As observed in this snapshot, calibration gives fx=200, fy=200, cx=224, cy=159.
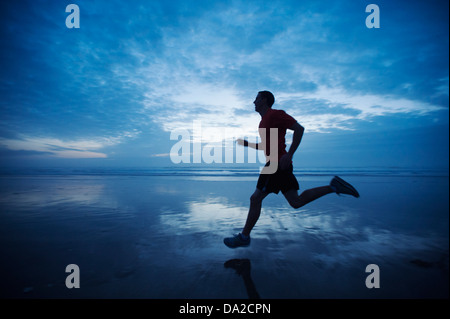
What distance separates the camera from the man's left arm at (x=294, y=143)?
2.76 m

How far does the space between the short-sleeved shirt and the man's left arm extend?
0.33 feet

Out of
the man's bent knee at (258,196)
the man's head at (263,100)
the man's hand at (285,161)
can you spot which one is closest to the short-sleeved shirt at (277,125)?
the man's hand at (285,161)

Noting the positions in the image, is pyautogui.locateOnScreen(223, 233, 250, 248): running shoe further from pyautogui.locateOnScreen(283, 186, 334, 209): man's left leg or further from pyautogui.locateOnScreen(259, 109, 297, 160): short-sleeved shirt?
pyautogui.locateOnScreen(259, 109, 297, 160): short-sleeved shirt

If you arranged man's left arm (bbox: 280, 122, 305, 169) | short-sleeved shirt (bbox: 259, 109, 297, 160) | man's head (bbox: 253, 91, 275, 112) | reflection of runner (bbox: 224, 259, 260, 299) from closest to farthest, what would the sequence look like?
1. reflection of runner (bbox: 224, 259, 260, 299)
2. man's left arm (bbox: 280, 122, 305, 169)
3. short-sleeved shirt (bbox: 259, 109, 297, 160)
4. man's head (bbox: 253, 91, 275, 112)

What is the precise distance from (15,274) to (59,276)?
0.53 meters

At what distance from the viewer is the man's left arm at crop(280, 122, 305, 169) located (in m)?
2.76

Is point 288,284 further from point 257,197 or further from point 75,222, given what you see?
point 75,222

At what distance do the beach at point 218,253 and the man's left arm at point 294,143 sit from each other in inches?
51.3

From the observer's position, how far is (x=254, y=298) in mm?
1979

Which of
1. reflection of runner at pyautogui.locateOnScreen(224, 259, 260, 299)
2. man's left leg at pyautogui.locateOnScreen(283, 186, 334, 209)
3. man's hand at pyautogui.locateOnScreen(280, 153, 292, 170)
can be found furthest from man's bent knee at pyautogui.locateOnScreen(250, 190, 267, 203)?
reflection of runner at pyautogui.locateOnScreen(224, 259, 260, 299)

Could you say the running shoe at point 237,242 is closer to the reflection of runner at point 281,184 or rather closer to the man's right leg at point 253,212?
the reflection of runner at point 281,184

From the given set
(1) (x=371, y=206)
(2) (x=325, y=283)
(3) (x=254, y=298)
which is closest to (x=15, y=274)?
(3) (x=254, y=298)
